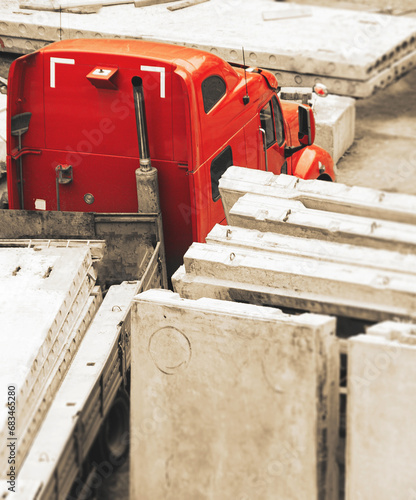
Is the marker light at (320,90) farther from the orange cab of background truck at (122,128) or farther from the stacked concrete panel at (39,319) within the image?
the stacked concrete panel at (39,319)

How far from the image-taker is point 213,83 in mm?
6098

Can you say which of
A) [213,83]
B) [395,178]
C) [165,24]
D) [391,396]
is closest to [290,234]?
[391,396]

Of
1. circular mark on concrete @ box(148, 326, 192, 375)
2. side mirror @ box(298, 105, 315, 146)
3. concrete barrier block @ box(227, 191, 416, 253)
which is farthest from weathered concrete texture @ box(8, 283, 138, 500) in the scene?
side mirror @ box(298, 105, 315, 146)

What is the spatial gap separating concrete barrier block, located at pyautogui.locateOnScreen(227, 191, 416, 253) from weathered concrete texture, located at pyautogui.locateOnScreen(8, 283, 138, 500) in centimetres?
111

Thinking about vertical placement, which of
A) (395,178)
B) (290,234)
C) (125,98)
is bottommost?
(395,178)

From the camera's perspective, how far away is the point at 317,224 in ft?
15.3

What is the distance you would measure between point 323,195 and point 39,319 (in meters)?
1.89

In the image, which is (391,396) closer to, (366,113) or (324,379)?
(324,379)

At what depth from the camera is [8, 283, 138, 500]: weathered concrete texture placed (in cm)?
409

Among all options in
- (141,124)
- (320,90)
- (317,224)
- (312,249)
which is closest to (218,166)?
(141,124)

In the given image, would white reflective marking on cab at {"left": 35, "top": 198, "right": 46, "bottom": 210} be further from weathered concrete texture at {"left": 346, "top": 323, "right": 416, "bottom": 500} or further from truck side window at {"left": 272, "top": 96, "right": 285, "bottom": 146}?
weathered concrete texture at {"left": 346, "top": 323, "right": 416, "bottom": 500}

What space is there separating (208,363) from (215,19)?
901 cm

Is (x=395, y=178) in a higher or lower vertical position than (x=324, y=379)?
lower

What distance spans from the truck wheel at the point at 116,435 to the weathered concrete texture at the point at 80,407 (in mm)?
81
